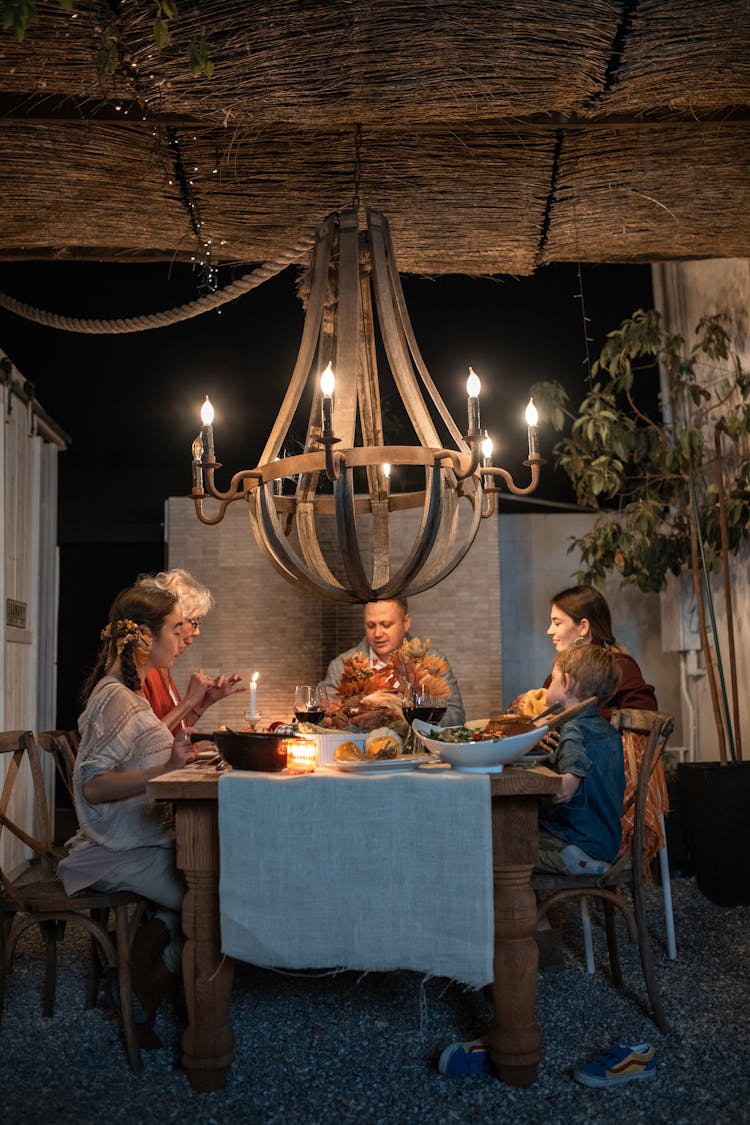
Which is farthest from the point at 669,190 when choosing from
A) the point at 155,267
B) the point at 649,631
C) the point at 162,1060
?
the point at 155,267

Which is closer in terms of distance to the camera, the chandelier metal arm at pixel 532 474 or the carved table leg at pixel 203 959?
the carved table leg at pixel 203 959

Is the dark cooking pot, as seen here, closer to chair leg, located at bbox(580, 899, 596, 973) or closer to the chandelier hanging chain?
chair leg, located at bbox(580, 899, 596, 973)

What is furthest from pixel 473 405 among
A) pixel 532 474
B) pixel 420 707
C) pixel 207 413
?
pixel 420 707

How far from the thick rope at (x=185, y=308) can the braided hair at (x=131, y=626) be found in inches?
38.1

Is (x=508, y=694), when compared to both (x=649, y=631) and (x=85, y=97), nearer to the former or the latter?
(x=649, y=631)

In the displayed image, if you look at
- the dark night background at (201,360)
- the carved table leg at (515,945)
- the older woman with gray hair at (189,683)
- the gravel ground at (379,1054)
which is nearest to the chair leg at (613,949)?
the gravel ground at (379,1054)

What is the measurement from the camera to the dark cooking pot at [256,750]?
8.16ft

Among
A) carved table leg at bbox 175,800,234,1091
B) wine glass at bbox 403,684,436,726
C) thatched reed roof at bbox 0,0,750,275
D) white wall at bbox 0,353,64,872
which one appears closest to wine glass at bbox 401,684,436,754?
wine glass at bbox 403,684,436,726

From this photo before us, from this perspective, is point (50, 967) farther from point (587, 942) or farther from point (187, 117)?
point (187, 117)

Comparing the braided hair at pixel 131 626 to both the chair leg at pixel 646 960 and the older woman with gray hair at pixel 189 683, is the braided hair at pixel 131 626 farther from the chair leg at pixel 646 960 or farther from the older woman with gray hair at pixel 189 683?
the chair leg at pixel 646 960

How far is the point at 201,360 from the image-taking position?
636 centimetres

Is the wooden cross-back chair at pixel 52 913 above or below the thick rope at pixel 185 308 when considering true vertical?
below

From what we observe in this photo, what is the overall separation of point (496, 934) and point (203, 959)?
2.39ft

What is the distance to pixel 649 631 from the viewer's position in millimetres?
5969
